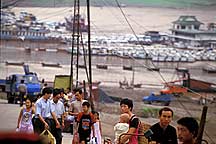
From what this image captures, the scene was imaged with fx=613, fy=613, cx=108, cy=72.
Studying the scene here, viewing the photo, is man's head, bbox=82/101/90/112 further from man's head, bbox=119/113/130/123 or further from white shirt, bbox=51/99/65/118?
man's head, bbox=119/113/130/123

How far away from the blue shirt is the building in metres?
27.3

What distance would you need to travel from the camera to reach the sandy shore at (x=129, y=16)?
A: 33909 mm

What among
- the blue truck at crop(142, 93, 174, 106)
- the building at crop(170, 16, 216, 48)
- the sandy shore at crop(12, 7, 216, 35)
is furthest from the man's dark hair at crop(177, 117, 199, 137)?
the building at crop(170, 16, 216, 48)

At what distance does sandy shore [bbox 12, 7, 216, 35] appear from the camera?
3391cm

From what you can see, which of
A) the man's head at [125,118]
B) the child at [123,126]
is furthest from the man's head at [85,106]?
the man's head at [125,118]

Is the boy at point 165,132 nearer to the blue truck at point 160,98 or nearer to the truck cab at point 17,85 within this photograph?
the truck cab at point 17,85

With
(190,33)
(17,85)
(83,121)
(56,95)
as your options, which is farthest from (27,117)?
(190,33)

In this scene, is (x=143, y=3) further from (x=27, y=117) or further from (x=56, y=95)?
(x=27, y=117)

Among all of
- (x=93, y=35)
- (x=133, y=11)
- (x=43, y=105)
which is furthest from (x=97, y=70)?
(x=43, y=105)

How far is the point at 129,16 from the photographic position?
35.3 meters

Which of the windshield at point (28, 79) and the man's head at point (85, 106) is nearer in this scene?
the man's head at point (85, 106)

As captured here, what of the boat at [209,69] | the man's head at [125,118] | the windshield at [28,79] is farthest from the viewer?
the boat at [209,69]

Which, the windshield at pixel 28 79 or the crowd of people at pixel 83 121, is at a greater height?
the crowd of people at pixel 83 121

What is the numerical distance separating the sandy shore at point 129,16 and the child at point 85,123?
25.8 m
